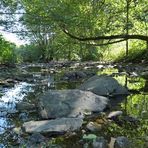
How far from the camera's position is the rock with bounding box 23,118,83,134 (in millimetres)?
4645

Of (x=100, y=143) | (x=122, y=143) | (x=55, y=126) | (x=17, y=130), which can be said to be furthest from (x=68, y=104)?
(x=122, y=143)

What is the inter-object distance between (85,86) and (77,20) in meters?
2.78

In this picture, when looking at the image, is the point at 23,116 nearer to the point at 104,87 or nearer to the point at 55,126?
the point at 55,126

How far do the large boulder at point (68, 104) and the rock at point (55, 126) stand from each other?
1.79 feet

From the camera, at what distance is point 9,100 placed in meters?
7.43

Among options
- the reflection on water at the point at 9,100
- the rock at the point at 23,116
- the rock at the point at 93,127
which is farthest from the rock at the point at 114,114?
the reflection on water at the point at 9,100

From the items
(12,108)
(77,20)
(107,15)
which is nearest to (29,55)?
(107,15)

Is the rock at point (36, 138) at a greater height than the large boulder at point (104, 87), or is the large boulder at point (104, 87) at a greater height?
the large boulder at point (104, 87)

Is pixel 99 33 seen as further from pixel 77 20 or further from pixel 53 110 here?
pixel 53 110

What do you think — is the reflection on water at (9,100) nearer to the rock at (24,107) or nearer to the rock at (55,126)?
the rock at (24,107)

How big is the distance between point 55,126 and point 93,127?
1.84 feet

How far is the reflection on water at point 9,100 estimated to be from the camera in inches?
214

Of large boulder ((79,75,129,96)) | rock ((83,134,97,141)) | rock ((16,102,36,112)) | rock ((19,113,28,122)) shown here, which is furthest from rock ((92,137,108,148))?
large boulder ((79,75,129,96))

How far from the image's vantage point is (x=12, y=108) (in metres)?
6.50
